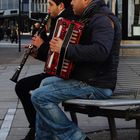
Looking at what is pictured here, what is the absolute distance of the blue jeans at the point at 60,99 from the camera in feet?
16.6

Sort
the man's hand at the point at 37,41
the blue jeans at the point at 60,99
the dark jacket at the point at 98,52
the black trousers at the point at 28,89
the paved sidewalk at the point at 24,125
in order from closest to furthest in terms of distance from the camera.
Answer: the dark jacket at the point at 98,52
the blue jeans at the point at 60,99
the man's hand at the point at 37,41
the black trousers at the point at 28,89
the paved sidewalk at the point at 24,125

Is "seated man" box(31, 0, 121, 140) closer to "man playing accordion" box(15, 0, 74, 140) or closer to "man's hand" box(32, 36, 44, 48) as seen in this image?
"man's hand" box(32, 36, 44, 48)

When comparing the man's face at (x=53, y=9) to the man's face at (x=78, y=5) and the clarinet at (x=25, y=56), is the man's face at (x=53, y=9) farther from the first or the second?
the man's face at (x=78, y=5)

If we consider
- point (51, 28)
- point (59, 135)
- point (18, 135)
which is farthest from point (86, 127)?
point (59, 135)

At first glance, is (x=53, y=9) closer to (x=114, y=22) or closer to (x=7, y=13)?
(x=114, y=22)

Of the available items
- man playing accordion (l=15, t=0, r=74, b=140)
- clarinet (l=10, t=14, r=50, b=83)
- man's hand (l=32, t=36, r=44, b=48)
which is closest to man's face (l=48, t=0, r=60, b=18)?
man playing accordion (l=15, t=0, r=74, b=140)

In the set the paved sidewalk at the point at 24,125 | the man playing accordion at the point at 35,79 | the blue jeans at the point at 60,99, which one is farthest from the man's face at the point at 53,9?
the paved sidewalk at the point at 24,125

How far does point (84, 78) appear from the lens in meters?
5.11

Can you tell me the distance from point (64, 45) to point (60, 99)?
1.60 feet

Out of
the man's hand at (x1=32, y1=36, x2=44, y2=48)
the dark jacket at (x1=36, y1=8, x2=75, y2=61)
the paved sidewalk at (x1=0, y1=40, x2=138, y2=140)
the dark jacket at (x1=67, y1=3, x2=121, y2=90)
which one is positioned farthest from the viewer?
the paved sidewalk at (x1=0, y1=40, x2=138, y2=140)

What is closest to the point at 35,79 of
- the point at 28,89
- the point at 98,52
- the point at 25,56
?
the point at 28,89

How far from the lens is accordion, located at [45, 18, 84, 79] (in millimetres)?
4922

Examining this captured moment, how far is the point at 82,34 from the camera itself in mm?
5020

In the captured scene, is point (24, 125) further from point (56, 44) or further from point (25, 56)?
point (56, 44)
